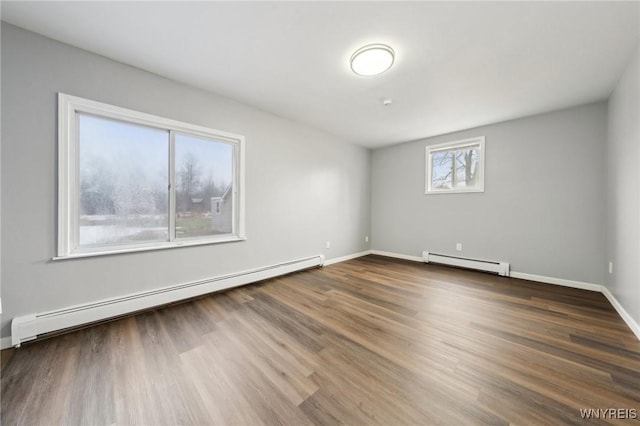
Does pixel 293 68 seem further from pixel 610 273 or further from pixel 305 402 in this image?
pixel 610 273

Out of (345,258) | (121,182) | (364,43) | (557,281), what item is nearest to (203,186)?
(121,182)

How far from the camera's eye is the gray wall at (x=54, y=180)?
70.6 inches

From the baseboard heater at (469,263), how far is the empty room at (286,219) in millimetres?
104

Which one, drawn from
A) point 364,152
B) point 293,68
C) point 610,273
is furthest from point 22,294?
point 610,273

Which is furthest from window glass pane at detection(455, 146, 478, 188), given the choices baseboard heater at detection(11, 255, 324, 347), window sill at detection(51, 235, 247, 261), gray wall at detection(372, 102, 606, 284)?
window sill at detection(51, 235, 247, 261)

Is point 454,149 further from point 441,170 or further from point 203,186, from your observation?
point 203,186

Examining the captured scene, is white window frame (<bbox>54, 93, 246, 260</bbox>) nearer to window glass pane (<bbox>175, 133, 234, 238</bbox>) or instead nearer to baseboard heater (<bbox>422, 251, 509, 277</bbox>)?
window glass pane (<bbox>175, 133, 234, 238</bbox>)

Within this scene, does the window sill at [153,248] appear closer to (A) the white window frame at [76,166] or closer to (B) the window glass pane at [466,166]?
(A) the white window frame at [76,166]

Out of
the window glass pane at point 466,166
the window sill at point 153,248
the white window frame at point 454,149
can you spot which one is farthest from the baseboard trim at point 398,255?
the window sill at point 153,248

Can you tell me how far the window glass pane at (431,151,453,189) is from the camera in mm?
4352

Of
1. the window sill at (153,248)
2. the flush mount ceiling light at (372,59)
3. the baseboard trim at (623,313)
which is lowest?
the baseboard trim at (623,313)

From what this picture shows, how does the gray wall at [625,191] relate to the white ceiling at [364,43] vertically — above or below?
below

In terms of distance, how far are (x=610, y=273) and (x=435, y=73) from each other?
3.21 metres

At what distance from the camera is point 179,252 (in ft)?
8.64
